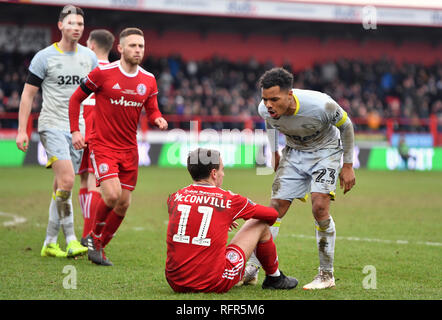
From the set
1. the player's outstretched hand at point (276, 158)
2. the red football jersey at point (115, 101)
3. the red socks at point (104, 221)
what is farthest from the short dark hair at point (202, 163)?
the red socks at point (104, 221)

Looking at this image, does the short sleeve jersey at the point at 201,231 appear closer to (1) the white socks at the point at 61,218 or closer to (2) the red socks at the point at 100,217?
(2) the red socks at the point at 100,217

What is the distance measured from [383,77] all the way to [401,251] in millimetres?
26794

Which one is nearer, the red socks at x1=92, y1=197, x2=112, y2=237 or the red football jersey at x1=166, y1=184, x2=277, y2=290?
the red football jersey at x1=166, y1=184, x2=277, y2=290

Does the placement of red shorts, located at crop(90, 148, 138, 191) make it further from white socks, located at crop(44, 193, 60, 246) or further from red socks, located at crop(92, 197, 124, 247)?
white socks, located at crop(44, 193, 60, 246)

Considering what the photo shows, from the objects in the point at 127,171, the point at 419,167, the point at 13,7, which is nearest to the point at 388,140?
the point at 419,167

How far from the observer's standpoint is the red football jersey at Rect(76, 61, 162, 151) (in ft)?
21.6

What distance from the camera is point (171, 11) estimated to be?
29.2 m

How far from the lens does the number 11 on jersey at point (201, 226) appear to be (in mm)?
4918

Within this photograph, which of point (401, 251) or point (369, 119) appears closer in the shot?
point (401, 251)

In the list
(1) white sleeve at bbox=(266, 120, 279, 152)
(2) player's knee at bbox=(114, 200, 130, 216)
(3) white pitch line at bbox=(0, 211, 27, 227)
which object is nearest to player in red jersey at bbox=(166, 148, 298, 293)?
(1) white sleeve at bbox=(266, 120, 279, 152)

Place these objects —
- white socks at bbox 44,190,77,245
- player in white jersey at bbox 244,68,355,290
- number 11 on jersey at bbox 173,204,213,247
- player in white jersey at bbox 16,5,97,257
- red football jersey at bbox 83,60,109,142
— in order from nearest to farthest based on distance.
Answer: number 11 on jersey at bbox 173,204,213,247, player in white jersey at bbox 244,68,355,290, player in white jersey at bbox 16,5,97,257, white socks at bbox 44,190,77,245, red football jersey at bbox 83,60,109,142

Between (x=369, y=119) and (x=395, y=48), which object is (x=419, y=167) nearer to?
(x=369, y=119)

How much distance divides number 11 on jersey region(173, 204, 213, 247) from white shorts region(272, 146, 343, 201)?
3.51ft
